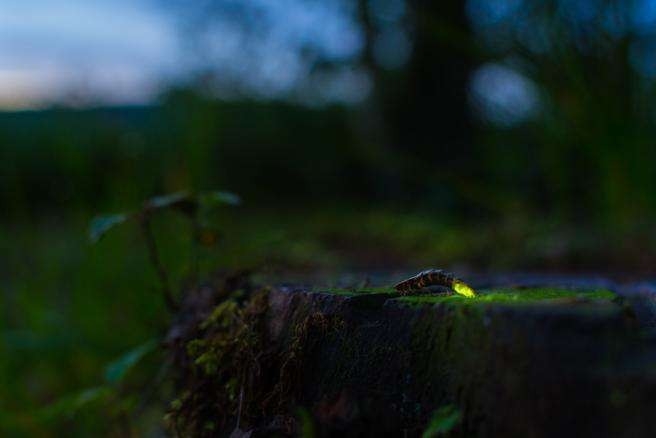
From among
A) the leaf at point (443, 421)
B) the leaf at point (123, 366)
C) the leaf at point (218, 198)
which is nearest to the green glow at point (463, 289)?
the leaf at point (443, 421)

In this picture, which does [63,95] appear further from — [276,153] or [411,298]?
[276,153]

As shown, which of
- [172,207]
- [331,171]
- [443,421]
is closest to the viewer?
[443,421]

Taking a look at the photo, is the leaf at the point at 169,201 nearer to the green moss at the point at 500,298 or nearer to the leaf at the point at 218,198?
the leaf at the point at 218,198

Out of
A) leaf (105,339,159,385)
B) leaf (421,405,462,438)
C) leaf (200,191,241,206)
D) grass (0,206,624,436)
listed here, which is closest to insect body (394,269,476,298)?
leaf (421,405,462,438)

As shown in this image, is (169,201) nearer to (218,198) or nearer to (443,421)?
(218,198)

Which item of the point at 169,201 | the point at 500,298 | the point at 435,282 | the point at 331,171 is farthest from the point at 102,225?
the point at 331,171

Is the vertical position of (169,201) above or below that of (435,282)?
above

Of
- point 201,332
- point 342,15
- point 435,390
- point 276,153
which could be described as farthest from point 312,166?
point 435,390
